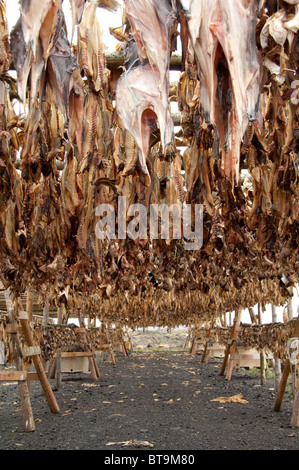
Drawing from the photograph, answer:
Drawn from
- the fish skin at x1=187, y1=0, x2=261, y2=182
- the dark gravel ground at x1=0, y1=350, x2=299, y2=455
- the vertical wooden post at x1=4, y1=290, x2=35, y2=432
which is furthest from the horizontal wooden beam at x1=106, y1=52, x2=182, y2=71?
the dark gravel ground at x1=0, y1=350, x2=299, y2=455

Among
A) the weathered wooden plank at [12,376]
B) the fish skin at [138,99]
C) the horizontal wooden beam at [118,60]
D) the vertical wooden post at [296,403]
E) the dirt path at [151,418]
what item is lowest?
the dirt path at [151,418]

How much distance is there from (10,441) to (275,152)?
514cm

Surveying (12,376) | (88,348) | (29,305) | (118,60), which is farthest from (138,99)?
(88,348)

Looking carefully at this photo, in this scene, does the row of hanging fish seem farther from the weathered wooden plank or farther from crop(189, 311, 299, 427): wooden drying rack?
crop(189, 311, 299, 427): wooden drying rack

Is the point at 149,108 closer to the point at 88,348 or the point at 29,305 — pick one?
the point at 29,305

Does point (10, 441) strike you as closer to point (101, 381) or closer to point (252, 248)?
point (252, 248)

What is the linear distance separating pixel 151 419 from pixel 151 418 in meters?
0.08

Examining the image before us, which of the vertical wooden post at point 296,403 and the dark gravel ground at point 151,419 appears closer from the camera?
the dark gravel ground at point 151,419

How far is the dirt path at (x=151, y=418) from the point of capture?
5273mm

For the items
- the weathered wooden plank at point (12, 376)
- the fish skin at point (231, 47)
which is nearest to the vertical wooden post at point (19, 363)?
the weathered wooden plank at point (12, 376)

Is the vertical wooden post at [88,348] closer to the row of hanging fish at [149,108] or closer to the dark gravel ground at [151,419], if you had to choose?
the dark gravel ground at [151,419]

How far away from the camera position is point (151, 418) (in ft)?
22.2

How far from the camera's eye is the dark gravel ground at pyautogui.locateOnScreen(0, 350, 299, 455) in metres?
5.24

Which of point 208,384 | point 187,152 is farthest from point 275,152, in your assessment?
point 208,384
